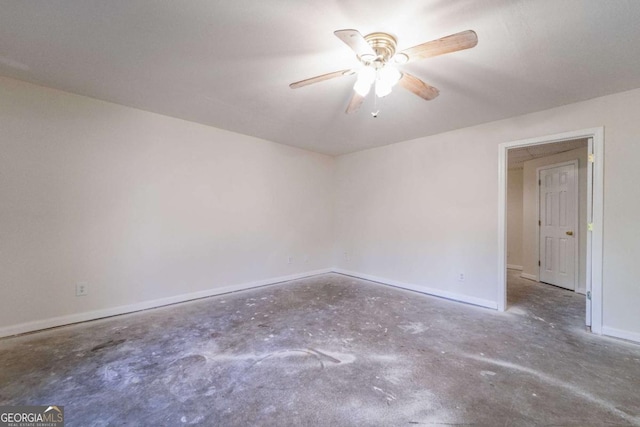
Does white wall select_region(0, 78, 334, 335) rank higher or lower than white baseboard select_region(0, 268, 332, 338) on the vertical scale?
higher

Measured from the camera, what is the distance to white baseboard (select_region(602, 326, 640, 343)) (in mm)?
2525

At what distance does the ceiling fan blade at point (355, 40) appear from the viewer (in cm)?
144

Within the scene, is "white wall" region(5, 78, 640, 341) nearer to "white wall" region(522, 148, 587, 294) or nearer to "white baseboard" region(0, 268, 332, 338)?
"white baseboard" region(0, 268, 332, 338)

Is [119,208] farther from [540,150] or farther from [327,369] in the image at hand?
[540,150]

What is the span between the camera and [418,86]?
2.05 meters

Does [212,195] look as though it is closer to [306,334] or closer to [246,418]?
[306,334]

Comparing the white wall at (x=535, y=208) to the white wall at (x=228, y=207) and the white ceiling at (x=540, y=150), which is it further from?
the white wall at (x=228, y=207)

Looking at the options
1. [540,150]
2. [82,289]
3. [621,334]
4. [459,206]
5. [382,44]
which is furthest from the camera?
[540,150]

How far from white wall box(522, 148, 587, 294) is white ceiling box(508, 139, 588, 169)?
3.6 inches

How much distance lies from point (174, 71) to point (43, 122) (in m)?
1.59

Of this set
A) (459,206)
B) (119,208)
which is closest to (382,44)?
(459,206)

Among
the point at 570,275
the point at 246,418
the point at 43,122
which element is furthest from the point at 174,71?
the point at 570,275

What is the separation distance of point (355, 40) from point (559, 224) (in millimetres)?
4959

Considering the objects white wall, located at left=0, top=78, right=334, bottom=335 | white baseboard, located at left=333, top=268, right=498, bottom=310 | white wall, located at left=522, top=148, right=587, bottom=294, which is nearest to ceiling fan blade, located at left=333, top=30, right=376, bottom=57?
white wall, located at left=0, top=78, right=334, bottom=335
